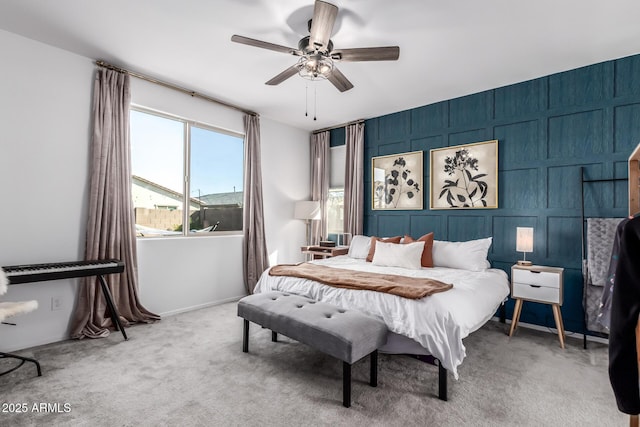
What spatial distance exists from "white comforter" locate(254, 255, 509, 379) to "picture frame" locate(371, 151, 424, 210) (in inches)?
63.9

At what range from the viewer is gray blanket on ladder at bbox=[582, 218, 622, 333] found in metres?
2.88

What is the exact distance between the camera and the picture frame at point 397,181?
4.47 metres

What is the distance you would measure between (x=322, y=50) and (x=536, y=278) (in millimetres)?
2956

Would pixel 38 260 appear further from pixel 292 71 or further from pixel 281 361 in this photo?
pixel 292 71

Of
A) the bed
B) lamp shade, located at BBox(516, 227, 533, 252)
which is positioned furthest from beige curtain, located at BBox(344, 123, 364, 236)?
lamp shade, located at BBox(516, 227, 533, 252)

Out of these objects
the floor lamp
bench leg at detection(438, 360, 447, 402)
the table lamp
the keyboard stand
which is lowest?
bench leg at detection(438, 360, 447, 402)

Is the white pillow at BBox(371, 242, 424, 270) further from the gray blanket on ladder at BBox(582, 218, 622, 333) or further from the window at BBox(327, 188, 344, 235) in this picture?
the window at BBox(327, 188, 344, 235)

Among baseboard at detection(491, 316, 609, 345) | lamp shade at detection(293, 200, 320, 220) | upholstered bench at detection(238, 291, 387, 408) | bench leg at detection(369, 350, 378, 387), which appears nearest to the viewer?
upholstered bench at detection(238, 291, 387, 408)

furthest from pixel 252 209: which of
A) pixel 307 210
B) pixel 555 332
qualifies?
pixel 555 332

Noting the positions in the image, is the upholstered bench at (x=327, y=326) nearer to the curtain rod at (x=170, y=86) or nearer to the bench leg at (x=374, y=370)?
the bench leg at (x=374, y=370)

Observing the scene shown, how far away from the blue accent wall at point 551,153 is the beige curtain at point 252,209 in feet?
8.55

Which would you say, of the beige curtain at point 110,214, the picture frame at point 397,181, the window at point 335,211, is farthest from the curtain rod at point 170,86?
the picture frame at point 397,181

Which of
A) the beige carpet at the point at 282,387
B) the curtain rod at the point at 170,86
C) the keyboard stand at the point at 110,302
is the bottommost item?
the beige carpet at the point at 282,387

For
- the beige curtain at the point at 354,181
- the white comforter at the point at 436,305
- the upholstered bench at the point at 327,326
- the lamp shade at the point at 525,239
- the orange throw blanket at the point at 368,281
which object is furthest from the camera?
the beige curtain at the point at 354,181
